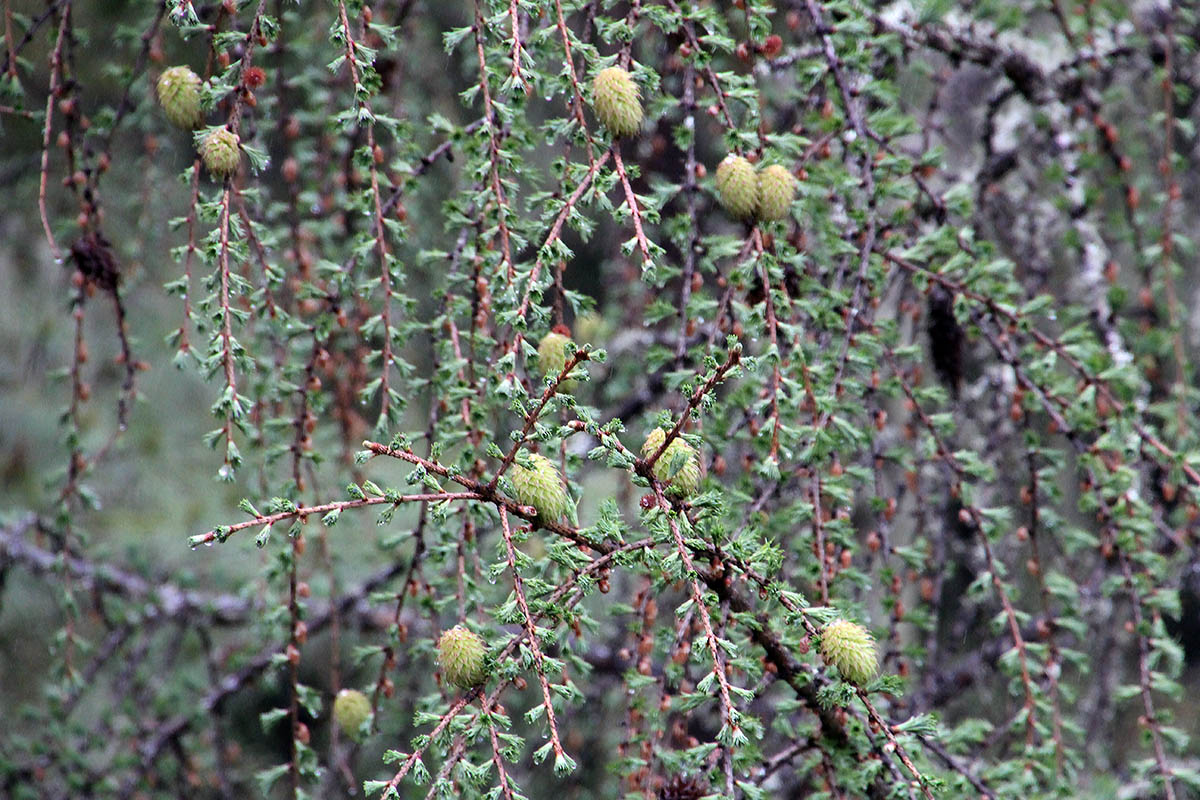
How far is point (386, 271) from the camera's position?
112cm

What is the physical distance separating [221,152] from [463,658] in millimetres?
545

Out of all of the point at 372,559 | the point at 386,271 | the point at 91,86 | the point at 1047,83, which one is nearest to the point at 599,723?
the point at 372,559

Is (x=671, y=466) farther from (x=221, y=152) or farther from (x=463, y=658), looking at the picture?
(x=221, y=152)

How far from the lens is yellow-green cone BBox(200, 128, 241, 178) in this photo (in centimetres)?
101

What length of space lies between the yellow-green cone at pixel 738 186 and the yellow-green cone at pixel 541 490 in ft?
1.17

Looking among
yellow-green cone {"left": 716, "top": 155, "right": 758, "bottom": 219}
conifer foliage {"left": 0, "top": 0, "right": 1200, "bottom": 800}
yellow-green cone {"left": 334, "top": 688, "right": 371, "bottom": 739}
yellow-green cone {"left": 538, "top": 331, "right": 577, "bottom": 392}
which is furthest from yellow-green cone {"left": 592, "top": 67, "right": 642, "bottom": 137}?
yellow-green cone {"left": 334, "top": 688, "right": 371, "bottom": 739}

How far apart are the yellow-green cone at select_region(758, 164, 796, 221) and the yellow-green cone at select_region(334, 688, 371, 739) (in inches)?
29.6

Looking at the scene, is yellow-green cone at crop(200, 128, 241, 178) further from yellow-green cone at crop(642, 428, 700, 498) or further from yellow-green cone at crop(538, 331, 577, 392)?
yellow-green cone at crop(642, 428, 700, 498)

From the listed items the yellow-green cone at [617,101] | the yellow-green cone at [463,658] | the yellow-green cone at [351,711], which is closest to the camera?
the yellow-green cone at [463,658]

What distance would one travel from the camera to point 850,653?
0.94m

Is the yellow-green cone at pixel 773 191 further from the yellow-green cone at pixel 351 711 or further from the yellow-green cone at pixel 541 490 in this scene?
the yellow-green cone at pixel 351 711

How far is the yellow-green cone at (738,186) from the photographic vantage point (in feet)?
3.56

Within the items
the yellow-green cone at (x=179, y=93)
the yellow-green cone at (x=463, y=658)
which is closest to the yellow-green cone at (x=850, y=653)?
the yellow-green cone at (x=463, y=658)

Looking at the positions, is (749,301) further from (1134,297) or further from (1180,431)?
(1134,297)
